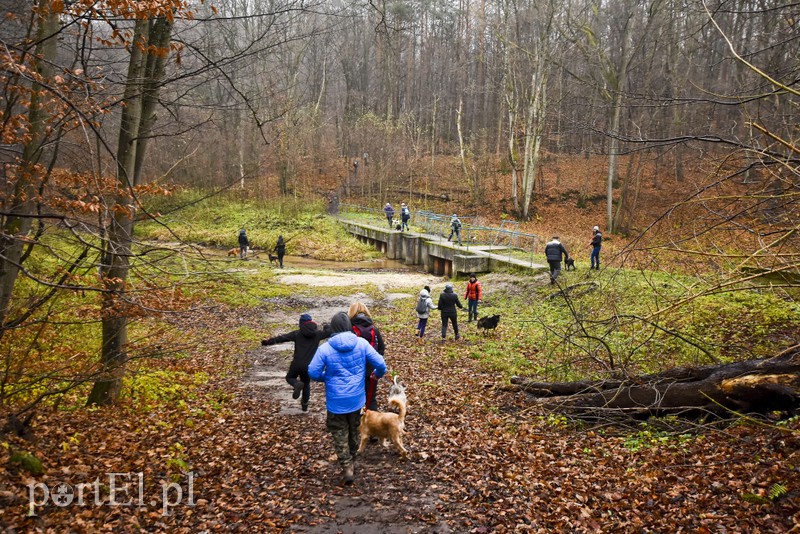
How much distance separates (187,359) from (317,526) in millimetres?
6953

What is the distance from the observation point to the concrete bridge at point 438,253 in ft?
69.4

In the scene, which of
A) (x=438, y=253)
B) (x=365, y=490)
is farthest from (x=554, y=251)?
(x=365, y=490)

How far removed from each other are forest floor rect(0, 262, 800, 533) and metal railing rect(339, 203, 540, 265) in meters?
13.9

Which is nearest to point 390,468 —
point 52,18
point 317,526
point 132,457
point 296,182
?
point 317,526

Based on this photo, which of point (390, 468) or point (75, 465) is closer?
point (75, 465)

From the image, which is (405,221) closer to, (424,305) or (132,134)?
(424,305)

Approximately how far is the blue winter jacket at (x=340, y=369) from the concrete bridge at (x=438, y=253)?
1466 cm

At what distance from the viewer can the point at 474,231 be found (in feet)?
96.7

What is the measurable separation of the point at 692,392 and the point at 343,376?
4075mm

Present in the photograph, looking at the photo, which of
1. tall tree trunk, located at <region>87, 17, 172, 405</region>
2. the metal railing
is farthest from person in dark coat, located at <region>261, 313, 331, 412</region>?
the metal railing

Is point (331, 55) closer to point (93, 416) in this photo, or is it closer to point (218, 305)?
point (218, 305)

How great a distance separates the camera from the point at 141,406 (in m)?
7.15

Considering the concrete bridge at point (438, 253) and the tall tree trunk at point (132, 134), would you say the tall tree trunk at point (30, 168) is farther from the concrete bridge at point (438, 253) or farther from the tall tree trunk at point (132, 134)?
the concrete bridge at point (438, 253)

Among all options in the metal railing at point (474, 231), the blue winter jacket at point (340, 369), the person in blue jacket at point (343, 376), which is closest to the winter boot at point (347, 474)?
the person in blue jacket at point (343, 376)
